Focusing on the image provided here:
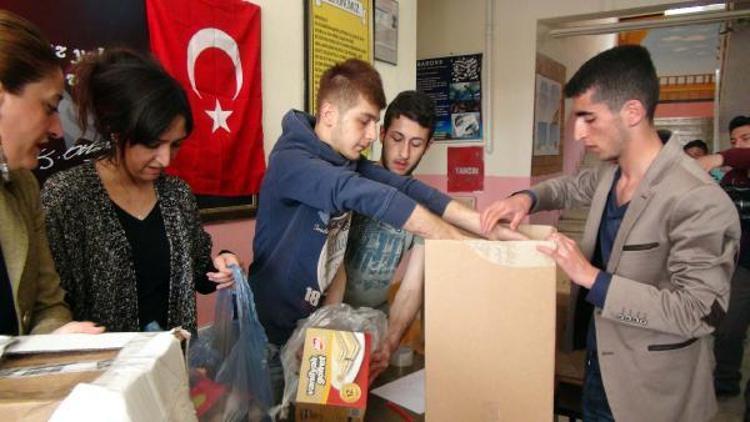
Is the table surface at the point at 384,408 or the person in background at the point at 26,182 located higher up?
the person in background at the point at 26,182

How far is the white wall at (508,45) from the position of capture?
4.16m

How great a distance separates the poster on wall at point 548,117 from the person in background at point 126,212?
369 cm

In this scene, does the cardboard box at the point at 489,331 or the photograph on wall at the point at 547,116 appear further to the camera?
the photograph on wall at the point at 547,116

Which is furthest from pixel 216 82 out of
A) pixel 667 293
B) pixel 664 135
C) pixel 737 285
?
pixel 737 285

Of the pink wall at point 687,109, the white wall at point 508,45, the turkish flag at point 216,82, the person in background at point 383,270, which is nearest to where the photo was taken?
the person in background at point 383,270

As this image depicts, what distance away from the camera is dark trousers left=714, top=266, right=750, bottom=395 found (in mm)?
2676

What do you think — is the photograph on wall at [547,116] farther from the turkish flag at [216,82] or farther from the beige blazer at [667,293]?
the beige blazer at [667,293]

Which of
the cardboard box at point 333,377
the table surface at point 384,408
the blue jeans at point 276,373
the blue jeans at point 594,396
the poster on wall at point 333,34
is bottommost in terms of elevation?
the blue jeans at point 594,396

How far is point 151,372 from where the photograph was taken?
1.54 ft

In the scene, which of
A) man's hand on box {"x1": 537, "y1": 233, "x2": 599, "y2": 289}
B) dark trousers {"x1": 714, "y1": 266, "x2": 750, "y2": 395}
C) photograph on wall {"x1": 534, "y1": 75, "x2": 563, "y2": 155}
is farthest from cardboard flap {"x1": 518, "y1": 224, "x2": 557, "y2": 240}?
photograph on wall {"x1": 534, "y1": 75, "x2": 563, "y2": 155}

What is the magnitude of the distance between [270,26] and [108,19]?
0.73m

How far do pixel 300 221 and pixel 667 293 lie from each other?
2.95ft

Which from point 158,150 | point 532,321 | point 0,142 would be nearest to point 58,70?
point 0,142

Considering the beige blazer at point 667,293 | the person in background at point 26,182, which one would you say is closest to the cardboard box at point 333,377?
the person in background at point 26,182
